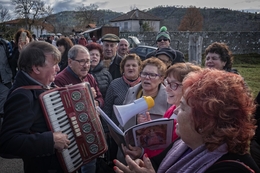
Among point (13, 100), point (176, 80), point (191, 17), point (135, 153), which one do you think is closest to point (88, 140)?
point (135, 153)

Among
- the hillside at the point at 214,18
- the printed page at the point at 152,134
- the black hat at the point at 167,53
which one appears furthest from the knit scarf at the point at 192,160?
the hillside at the point at 214,18

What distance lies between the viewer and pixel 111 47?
16.0 feet

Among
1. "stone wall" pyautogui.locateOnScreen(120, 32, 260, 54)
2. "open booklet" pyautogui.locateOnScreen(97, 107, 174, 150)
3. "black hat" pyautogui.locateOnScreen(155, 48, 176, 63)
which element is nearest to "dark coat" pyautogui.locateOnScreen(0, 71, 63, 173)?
"open booklet" pyautogui.locateOnScreen(97, 107, 174, 150)

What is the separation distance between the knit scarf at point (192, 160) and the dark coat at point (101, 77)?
2301 mm

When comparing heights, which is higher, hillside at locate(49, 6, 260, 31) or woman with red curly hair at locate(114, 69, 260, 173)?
hillside at locate(49, 6, 260, 31)

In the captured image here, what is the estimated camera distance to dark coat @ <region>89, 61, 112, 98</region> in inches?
149

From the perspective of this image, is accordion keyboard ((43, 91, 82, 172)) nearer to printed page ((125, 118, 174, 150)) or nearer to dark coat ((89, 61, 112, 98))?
printed page ((125, 118, 174, 150))

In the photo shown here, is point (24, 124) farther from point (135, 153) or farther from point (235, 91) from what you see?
point (235, 91)

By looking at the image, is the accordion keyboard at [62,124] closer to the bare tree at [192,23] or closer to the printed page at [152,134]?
the printed page at [152,134]

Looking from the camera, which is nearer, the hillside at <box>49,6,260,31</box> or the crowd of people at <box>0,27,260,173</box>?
the crowd of people at <box>0,27,260,173</box>

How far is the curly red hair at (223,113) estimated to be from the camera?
4.24 feet

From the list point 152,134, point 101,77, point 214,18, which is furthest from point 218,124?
point 214,18

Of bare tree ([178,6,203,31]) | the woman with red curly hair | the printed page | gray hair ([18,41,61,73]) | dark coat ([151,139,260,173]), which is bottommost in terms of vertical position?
the printed page

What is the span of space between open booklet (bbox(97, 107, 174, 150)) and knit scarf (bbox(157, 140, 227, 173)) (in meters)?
0.29
